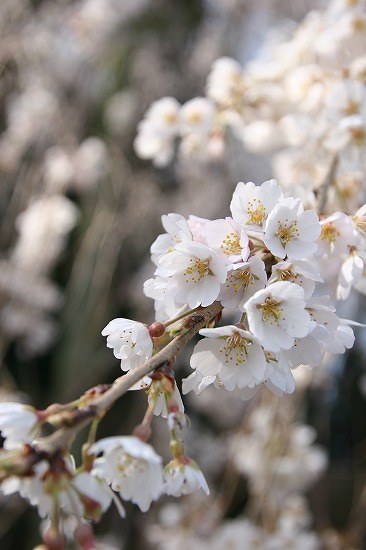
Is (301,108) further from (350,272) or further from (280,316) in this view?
(280,316)

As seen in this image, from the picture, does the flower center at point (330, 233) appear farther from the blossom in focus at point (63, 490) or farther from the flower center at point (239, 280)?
the blossom in focus at point (63, 490)

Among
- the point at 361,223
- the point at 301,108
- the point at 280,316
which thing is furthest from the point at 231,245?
the point at 301,108

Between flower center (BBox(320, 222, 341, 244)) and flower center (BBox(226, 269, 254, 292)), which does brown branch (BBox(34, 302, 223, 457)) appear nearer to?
flower center (BBox(226, 269, 254, 292))

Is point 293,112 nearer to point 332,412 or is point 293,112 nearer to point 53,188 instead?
point 53,188

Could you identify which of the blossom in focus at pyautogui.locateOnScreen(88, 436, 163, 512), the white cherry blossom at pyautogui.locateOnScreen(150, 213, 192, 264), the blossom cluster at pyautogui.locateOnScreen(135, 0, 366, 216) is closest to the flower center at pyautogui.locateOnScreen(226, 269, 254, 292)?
the white cherry blossom at pyautogui.locateOnScreen(150, 213, 192, 264)

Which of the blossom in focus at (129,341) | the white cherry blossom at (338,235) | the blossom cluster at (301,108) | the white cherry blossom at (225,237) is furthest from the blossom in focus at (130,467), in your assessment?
the blossom cluster at (301,108)

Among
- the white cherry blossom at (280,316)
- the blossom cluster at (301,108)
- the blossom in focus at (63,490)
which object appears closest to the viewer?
the blossom in focus at (63,490)
